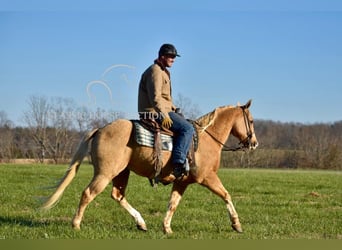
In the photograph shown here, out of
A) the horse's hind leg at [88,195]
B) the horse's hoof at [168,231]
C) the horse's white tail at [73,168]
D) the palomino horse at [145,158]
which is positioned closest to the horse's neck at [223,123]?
the palomino horse at [145,158]

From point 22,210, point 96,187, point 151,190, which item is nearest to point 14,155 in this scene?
point 151,190

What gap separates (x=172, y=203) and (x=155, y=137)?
1444 millimetres

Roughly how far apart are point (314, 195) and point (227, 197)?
1006 cm

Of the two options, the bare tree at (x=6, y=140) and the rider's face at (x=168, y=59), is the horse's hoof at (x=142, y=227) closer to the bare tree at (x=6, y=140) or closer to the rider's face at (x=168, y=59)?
the rider's face at (x=168, y=59)

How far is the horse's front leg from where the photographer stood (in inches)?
352

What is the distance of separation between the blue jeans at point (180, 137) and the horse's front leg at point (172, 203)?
2.86 ft

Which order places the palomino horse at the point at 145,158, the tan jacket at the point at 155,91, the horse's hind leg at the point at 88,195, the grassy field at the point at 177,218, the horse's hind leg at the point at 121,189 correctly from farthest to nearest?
the horse's hind leg at the point at 121,189 < the tan jacket at the point at 155,91 < the palomino horse at the point at 145,158 < the horse's hind leg at the point at 88,195 < the grassy field at the point at 177,218

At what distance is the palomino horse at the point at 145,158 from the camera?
8.59m

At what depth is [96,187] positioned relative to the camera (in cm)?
852

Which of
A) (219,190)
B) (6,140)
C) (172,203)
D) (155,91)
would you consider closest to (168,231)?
(172,203)

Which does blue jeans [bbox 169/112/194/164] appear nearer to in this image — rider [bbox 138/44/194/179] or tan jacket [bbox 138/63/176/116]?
rider [bbox 138/44/194/179]

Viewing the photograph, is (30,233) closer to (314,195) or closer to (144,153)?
(144,153)

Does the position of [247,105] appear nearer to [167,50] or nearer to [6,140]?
[167,50]

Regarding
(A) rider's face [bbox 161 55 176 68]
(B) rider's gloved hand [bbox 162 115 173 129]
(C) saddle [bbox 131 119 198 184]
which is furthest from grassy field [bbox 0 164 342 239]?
(A) rider's face [bbox 161 55 176 68]
